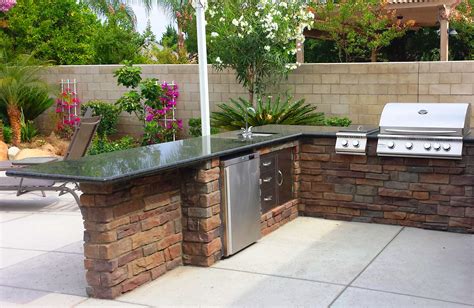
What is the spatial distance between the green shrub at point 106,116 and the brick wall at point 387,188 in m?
6.79

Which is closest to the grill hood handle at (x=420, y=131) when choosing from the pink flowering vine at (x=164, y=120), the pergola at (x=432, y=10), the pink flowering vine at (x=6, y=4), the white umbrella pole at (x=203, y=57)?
the white umbrella pole at (x=203, y=57)

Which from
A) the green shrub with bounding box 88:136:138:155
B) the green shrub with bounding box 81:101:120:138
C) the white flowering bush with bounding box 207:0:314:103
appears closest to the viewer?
the white flowering bush with bounding box 207:0:314:103

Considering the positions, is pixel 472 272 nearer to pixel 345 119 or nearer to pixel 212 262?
pixel 212 262

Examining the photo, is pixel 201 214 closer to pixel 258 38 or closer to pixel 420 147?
pixel 420 147

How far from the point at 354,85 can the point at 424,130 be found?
471cm

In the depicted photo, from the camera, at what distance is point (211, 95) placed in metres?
12.7

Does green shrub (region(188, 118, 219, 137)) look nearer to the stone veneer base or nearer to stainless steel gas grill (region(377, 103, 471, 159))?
the stone veneer base

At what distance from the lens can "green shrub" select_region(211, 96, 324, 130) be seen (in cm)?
1072

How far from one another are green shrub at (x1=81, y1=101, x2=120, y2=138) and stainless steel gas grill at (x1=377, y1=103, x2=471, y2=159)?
7722 millimetres

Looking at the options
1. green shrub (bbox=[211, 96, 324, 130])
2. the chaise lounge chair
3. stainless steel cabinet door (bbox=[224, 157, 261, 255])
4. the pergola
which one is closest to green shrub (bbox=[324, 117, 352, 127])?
green shrub (bbox=[211, 96, 324, 130])

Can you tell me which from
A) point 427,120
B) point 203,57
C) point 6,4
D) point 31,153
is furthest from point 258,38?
point 6,4

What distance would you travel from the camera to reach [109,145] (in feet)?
41.7

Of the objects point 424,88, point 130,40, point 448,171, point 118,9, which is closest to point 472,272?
point 448,171

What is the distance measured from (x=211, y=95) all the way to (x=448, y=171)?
669 centimetres
